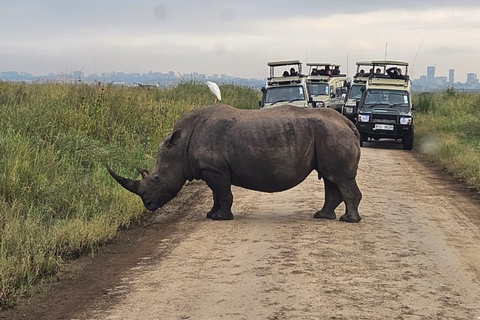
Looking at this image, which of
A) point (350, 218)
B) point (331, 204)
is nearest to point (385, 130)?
point (331, 204)

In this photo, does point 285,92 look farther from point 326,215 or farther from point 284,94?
point 326,215

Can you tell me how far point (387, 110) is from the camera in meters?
22.6

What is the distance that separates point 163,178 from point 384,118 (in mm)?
13843

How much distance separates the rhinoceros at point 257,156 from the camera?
31.2ft

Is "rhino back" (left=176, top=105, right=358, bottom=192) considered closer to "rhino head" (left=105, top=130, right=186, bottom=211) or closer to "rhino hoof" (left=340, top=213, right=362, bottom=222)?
"rhino head" (left=105, top=130, right=186, bottom=211)

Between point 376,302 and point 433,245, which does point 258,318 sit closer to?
point 376,302

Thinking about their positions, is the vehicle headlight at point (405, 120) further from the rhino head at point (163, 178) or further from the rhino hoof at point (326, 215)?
the rhino head at point (163, 178)

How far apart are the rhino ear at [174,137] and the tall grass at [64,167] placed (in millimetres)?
998

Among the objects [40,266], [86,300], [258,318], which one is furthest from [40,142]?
[258,318]

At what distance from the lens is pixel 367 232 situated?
8.92m

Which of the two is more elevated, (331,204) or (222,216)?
(331,204)

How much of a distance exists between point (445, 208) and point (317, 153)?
104 inches

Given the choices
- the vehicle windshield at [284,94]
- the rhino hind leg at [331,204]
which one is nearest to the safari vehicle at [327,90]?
the vehicle windshield at [284,94]

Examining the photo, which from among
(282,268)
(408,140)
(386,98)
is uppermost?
(386,98)
